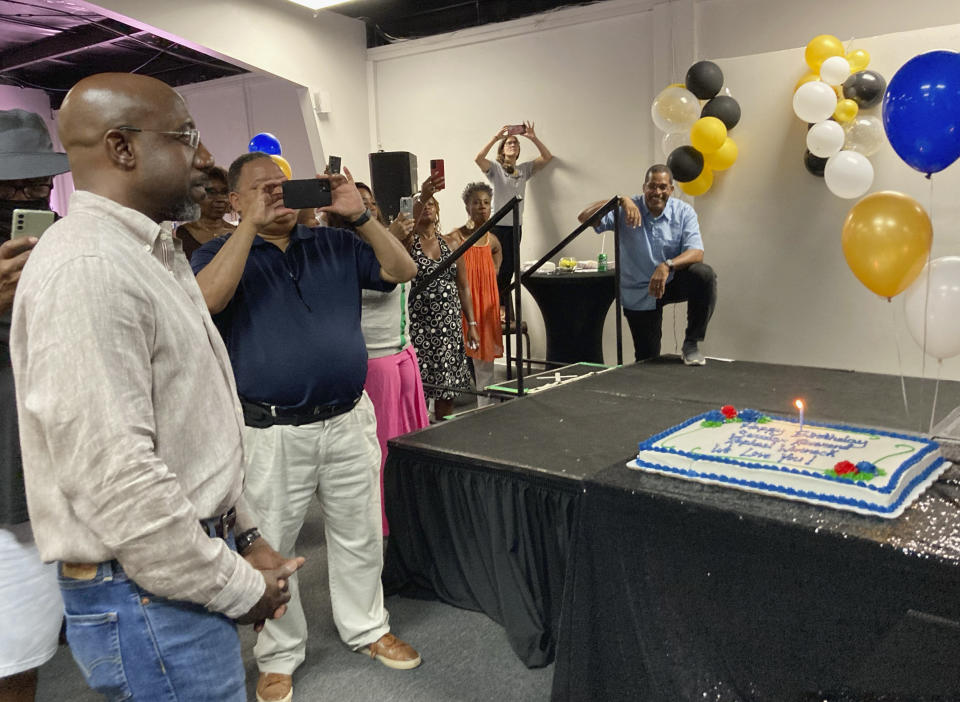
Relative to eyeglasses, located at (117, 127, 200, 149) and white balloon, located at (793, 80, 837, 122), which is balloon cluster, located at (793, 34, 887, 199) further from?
eyeglasses, located at (117, 127, 200, 149)

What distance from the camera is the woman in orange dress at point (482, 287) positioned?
403 cm

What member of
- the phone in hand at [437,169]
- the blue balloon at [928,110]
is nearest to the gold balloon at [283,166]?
the phone in hand at [437,169]

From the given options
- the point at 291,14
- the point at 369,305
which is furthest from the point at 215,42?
the point at 369,305

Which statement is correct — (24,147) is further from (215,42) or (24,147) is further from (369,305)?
(215,42)

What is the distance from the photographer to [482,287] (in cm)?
408

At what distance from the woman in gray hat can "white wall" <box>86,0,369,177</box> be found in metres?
3.26

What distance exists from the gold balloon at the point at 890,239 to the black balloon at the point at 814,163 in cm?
248

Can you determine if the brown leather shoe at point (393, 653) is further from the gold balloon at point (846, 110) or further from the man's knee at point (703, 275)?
the gold balloon at point (846, 110)

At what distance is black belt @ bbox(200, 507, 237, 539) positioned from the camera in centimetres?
100

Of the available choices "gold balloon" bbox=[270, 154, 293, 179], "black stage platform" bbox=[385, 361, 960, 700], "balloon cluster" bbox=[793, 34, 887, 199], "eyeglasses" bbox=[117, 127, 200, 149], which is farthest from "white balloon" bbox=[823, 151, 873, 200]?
"eyeglasses" bbox=[117, 127, 200, 149]

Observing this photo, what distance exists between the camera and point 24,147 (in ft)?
4.63

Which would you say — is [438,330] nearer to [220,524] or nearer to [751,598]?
[751,598]

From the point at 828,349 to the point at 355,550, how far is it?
364cm

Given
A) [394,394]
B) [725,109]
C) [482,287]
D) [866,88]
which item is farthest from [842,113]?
[394,394]
